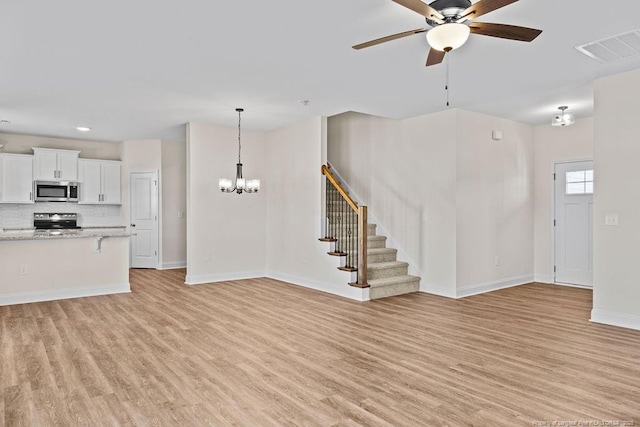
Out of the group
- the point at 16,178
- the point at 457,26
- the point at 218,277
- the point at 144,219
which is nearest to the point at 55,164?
the point at 16,178

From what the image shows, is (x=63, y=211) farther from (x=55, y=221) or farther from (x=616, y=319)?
(x=616, y=319)

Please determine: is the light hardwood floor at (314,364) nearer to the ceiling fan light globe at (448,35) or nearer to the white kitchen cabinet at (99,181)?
the ceiling fan light globe at (448,35)

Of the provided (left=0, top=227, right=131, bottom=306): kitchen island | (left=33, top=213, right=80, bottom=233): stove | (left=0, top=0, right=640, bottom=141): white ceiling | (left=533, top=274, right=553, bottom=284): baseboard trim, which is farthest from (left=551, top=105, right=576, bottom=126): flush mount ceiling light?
(left=33, top=213, right=80, bottom=233): stove

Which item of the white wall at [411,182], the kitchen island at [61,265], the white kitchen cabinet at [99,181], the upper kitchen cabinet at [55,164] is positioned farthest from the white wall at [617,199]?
the upper kitchen cabinet at [55,164]

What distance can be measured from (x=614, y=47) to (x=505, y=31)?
1.67 m

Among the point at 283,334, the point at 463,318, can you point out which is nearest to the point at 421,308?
the point at 463,318

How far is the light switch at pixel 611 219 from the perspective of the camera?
14.8 feet

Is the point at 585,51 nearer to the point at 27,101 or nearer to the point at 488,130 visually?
the point at 488,130

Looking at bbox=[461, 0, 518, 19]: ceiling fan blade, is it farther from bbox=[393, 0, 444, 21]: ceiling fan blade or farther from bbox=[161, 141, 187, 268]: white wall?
bbox=[161, 141, 187, 268]: white wall

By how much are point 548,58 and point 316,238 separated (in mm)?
4013

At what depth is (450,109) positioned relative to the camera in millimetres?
6047

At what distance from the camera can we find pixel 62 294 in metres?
5.98

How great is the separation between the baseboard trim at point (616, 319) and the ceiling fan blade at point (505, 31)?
3.33 m

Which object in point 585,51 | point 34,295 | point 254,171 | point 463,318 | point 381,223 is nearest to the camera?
point 585,51
